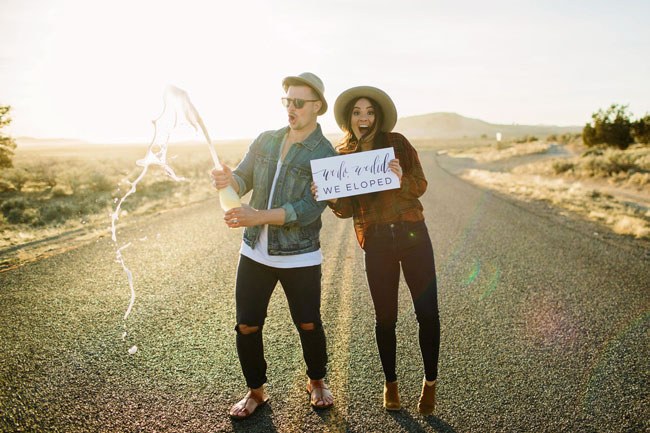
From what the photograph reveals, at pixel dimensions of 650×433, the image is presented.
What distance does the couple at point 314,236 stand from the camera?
2.54 m

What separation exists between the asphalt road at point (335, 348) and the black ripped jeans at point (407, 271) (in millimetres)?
556

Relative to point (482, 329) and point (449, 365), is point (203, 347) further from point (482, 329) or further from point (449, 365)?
point (482, 329)

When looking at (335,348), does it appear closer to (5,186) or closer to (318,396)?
(318,396)

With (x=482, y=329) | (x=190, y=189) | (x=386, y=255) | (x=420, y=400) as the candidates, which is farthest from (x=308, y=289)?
(x=190, y=189)

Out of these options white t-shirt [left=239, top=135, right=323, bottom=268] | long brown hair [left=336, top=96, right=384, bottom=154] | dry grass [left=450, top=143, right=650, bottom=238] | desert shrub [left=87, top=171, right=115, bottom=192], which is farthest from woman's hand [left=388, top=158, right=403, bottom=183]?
desert shrub [left=87, top=171, right=115, bottom=192]

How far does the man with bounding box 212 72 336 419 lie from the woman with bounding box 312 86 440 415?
0.24m

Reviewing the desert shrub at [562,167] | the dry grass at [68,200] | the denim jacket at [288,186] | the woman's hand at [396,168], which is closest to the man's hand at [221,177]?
the denim jacket at [288,186]

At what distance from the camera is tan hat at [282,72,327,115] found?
8.02ft

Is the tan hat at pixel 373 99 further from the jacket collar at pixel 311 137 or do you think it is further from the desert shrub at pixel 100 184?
the desert shrub at pixel 100 184

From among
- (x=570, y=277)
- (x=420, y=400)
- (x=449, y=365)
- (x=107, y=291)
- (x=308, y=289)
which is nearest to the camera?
(x=308, y=289)

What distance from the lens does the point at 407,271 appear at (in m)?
2.69

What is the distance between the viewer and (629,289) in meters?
5.10

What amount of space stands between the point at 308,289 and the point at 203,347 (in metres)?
1.52

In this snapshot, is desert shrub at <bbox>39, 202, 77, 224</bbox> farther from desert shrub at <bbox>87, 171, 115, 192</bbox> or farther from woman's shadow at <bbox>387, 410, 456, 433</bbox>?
woman's shadow at <bbox>387, 410, 456, 433</bbox>
